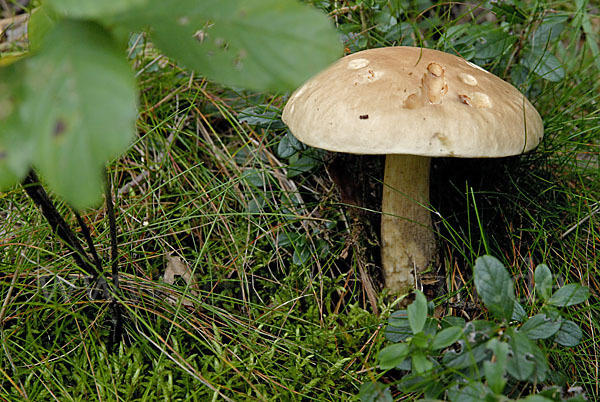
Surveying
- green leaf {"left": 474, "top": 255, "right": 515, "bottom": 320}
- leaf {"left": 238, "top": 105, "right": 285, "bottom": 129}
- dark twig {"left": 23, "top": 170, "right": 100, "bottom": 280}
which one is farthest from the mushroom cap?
dark twig {"left": 23, "top": 170, "right": 100, "bottom": 280}

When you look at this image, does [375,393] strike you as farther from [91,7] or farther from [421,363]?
[91,7]

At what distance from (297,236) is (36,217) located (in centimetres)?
86

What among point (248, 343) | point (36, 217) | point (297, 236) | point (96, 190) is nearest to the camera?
point (96, 190)

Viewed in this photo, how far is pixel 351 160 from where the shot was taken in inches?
72.2

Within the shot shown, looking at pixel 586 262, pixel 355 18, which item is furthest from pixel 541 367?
pixel 355 18

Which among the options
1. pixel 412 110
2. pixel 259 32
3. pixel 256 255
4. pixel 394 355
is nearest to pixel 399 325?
pixel 394 355

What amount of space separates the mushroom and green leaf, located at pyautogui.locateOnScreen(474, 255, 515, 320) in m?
→ 0.27

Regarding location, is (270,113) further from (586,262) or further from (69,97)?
Answer: (69,97)

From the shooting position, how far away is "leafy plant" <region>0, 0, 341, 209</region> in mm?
524

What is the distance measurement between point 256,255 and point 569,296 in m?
0.99

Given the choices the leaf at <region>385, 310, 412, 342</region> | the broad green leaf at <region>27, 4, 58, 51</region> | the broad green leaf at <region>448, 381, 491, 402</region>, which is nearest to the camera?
the broad green leaf at <region>27, 4, 58, 51</region>

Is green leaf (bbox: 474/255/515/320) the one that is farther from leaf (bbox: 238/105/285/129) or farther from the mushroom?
leaf (bbox: 238/105/285/129)

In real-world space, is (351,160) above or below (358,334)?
above

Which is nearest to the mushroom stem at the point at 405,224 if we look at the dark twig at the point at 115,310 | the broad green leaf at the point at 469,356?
the broad green leaf at the point at 469,356
